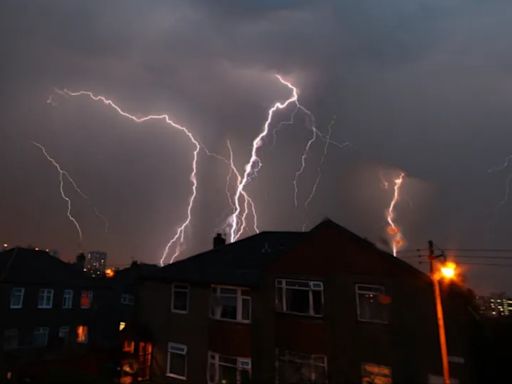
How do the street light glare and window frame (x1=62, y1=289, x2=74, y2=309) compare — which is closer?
the street light glare

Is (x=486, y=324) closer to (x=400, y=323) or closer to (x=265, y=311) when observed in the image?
(x=400, y=323)

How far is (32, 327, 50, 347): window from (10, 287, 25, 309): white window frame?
9.16 feet

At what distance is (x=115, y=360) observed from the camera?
20.4 meters

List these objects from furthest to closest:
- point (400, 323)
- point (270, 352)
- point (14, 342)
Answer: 1. point (14, 342)
2. point (270, 352)
3. point (400, 323)

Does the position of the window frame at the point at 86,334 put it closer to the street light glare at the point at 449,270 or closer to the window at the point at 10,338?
the window at the point at 10,338

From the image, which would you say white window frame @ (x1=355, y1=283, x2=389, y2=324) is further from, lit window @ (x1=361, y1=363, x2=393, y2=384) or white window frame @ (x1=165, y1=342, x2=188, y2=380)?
white window frame @ (x1=165, y1=342, x2=188, y2=380)

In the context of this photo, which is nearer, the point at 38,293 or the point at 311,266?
the point at 311,266

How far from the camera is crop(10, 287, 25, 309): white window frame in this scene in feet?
98.4

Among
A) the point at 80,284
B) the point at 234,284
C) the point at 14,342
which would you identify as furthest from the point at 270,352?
the point at 80,284

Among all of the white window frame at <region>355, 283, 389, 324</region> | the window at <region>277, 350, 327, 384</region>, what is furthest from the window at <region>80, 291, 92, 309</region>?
the white window frame at <region>355, 283, 389, 324</region>

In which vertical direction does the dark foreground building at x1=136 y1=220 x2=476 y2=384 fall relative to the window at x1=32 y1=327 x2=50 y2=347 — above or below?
above

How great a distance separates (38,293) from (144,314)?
17212 millimetres

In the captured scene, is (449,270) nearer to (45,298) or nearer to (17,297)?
(17,297)

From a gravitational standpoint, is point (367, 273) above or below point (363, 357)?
above
